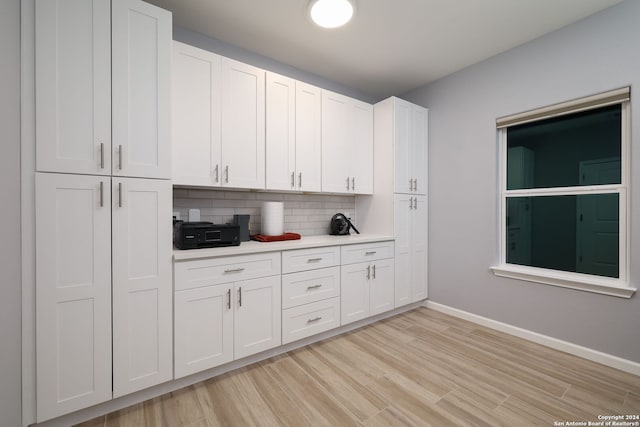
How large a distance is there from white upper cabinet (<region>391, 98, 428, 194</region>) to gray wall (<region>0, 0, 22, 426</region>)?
2.85 metres

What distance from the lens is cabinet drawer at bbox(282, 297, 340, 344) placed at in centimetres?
219

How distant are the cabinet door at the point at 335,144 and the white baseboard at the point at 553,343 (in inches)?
73.8

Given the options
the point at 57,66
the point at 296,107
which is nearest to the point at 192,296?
the point at 57,66

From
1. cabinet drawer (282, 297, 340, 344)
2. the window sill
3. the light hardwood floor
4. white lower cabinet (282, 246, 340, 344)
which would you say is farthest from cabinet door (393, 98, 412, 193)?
the light hardwood floor

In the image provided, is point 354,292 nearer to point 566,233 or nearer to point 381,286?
point 381,286

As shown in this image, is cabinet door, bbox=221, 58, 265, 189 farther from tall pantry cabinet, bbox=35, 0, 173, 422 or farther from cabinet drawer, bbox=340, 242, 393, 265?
cabinet drawer, bbox=340, 242, 393, 265

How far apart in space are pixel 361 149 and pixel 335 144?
388mm

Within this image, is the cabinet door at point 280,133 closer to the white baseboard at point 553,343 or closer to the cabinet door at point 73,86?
the cabinet door at point 73,86

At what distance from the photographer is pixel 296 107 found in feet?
8.29

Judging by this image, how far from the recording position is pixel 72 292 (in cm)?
144

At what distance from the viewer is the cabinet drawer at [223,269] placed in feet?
5.71

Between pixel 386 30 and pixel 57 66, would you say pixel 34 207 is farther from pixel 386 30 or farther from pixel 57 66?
pixel 386 30

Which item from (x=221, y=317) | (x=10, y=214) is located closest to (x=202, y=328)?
(x=221, y=317)

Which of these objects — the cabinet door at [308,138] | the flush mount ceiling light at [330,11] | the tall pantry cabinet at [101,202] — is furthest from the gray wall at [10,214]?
the cabinet door at [308,138]
